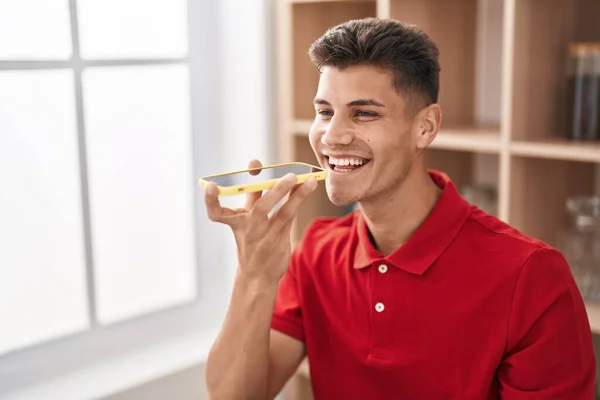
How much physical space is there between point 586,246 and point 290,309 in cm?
67

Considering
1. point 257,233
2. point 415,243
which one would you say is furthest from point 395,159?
point 257,233

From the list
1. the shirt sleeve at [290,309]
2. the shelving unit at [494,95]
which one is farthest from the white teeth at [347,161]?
the shelving unit at [494,95]

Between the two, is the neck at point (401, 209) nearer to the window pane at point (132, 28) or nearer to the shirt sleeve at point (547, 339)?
the shirt sleeve at point (547, 339)

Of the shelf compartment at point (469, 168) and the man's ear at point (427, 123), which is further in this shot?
the shelf compartment at point (469, 168)

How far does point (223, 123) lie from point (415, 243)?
0.87m

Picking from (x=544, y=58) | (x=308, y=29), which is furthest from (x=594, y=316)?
(x=308, y=29)

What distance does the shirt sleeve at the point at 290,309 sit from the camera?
5.06 feet

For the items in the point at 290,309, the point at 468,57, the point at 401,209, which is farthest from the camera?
the point at 468,57

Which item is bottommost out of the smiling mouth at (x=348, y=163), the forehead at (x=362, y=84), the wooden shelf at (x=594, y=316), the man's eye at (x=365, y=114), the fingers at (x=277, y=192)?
the wooden shelf at (x=594, y=316)

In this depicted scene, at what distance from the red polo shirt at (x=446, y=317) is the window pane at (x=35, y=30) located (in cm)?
75

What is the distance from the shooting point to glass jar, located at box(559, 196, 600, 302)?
1.70m

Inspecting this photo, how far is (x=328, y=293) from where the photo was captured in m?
1.52

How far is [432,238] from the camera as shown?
4.63 feet

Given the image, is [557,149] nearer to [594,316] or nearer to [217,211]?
[594,316]
